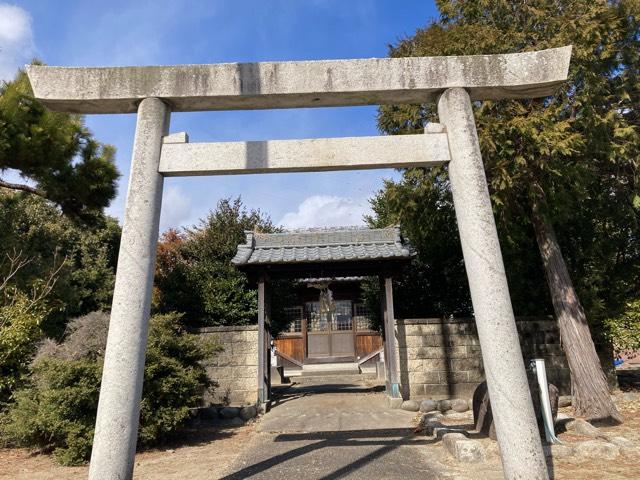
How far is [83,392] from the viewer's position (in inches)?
223

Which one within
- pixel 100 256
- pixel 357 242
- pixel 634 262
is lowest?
pixel 634 262

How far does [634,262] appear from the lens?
9359 mm

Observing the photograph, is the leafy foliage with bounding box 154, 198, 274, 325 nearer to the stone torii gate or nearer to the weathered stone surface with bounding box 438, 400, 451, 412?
the weathered stone surface with bounding box 438, 400, 451, 412

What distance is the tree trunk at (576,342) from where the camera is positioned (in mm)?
6945

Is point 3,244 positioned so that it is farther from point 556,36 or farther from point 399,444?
point 556,36

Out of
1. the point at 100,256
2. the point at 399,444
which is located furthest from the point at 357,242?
the point at 100,256

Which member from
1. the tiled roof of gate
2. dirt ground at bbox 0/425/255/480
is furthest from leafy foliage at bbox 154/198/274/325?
dirt ground at bbox 0/425/255/480

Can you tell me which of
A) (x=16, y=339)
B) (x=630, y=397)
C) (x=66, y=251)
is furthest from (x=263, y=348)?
(x=66, y=251)

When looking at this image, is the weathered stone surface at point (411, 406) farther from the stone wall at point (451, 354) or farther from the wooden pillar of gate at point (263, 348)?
the wooden pillar of gate at point (263, 348)

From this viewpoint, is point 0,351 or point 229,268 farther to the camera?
point 229,268

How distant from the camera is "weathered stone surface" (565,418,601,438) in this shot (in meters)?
5.82

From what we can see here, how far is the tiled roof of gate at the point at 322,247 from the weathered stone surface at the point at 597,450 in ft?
16.6

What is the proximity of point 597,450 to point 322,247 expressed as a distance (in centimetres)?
708

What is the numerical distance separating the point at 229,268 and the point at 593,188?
29.2 feet
